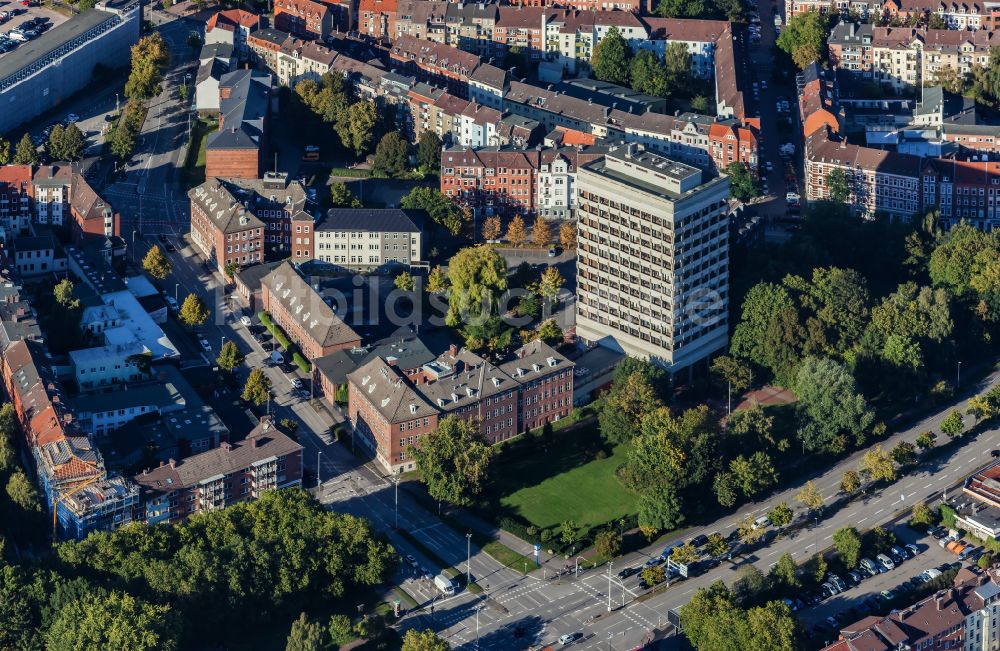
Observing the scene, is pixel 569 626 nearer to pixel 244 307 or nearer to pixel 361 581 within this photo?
pixel 361 581

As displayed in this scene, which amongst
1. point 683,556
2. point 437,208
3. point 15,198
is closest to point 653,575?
point 683,556

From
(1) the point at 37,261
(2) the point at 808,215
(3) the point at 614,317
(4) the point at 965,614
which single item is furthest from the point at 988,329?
(1) the point at 37,261

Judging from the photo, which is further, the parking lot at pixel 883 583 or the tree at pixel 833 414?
the tree at pixel 833 414

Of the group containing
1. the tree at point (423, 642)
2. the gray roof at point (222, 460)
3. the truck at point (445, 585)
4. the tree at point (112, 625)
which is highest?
the gray roof at point (222, 460)

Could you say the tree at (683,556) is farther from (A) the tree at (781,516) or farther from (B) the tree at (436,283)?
(B) the tree at (436,283)

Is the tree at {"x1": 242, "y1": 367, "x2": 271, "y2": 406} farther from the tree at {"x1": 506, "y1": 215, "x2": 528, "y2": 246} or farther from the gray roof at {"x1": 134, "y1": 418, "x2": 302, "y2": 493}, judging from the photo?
the tree at {"x1": 506, "y1": 215, "x2": 528, "y2": 246}

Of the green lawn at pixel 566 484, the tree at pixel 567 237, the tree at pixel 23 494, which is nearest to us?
the tree at pixel 23 494

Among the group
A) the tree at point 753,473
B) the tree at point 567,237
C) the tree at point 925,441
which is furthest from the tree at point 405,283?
the tree at point 925,441
